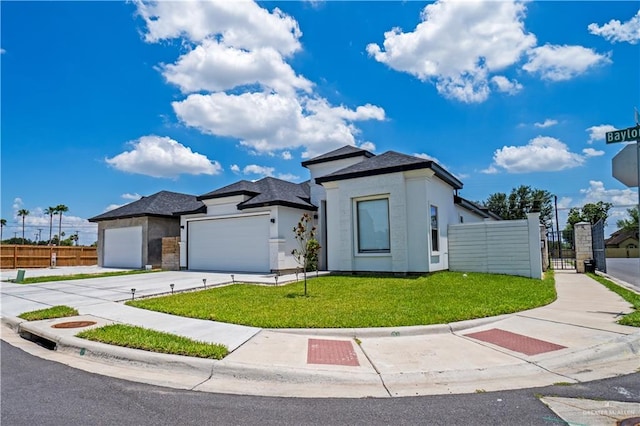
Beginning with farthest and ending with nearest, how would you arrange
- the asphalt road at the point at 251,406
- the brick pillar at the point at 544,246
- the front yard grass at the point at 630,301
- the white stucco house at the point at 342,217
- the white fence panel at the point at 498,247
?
the brick pillar at the point at 544,246 → the white fence panel at the point at 498,247 → the white stucco house at the point at 342,217 → the front yard grass at the point at 630,301 → the asphalt road at the point at 251,406

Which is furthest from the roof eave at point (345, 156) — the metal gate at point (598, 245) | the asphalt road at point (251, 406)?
the asphalt road at point (251, 406)

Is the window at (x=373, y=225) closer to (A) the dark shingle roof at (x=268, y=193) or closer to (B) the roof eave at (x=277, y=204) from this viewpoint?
(B) the roof eave at (x=277, y=204)

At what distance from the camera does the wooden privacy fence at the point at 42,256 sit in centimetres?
2625

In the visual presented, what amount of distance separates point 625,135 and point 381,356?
23.5 ft

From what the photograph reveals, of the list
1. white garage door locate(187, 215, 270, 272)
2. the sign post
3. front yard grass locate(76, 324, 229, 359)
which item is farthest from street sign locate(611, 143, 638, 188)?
white garage door locate(187, 215, 270, 272)

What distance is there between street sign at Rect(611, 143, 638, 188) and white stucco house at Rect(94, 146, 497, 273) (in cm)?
582

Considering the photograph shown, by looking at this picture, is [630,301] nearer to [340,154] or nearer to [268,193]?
[340,154]

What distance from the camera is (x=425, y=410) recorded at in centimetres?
386

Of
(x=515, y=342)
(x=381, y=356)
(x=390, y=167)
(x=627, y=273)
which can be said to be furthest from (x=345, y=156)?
(x=627, y=273)

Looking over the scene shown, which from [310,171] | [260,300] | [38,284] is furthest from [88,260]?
[260,300]

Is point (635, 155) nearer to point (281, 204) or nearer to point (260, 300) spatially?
point (260, 300)

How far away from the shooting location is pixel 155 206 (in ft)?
78.1

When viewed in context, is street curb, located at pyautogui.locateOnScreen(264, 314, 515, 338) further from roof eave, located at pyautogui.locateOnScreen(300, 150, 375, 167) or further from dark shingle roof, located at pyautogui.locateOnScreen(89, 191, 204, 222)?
dark shingle roof, located at pyautogui.locateOnScreen(89, 191, 204, 222)

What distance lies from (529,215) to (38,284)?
1913 centimetres
